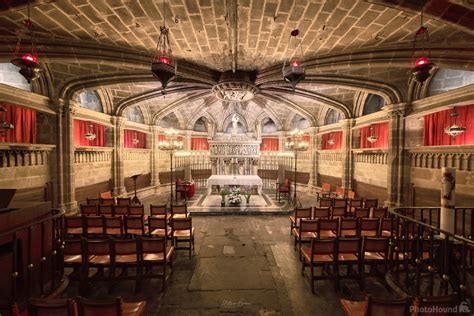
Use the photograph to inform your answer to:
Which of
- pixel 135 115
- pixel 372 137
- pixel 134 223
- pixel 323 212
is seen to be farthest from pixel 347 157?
pixel 135 115

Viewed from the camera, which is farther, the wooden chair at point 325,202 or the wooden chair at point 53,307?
the wooden chair at point 325,202

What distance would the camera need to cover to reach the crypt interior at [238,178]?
11.0 ft

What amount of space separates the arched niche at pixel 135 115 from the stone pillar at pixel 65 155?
13.9 ft

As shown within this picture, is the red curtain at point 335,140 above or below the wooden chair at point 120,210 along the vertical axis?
above

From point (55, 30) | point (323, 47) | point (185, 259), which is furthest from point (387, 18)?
point (55, 30)

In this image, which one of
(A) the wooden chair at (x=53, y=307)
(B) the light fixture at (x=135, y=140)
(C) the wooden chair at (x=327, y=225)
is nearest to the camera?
(A) the wooden chair at (x=53, y=307)

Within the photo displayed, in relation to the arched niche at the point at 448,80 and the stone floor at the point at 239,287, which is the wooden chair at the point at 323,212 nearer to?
the stone floor at the point at 239,287

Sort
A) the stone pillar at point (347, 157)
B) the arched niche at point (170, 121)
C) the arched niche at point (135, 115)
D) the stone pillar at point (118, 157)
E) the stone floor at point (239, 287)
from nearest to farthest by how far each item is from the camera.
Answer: the stone floor at point (239, 287), the stone pillar at point (118, 157), the stone pillar at point (347, 157), the arched niche at point (135, 115), the arched niche at point (170, 121)

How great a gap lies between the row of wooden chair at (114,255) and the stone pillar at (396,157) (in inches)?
302

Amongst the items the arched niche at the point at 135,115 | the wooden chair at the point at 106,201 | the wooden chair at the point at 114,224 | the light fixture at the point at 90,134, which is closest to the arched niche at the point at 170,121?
the arched niche at the point at 135,115

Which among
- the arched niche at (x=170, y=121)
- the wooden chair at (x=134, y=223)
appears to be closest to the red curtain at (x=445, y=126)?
Answer: the wooden chair at (x=134, y=223)

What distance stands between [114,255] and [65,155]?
5381 millimetres

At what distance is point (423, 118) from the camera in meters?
6.93

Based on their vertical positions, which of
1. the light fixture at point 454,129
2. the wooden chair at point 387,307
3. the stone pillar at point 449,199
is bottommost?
the wooden chair at point 387,307
